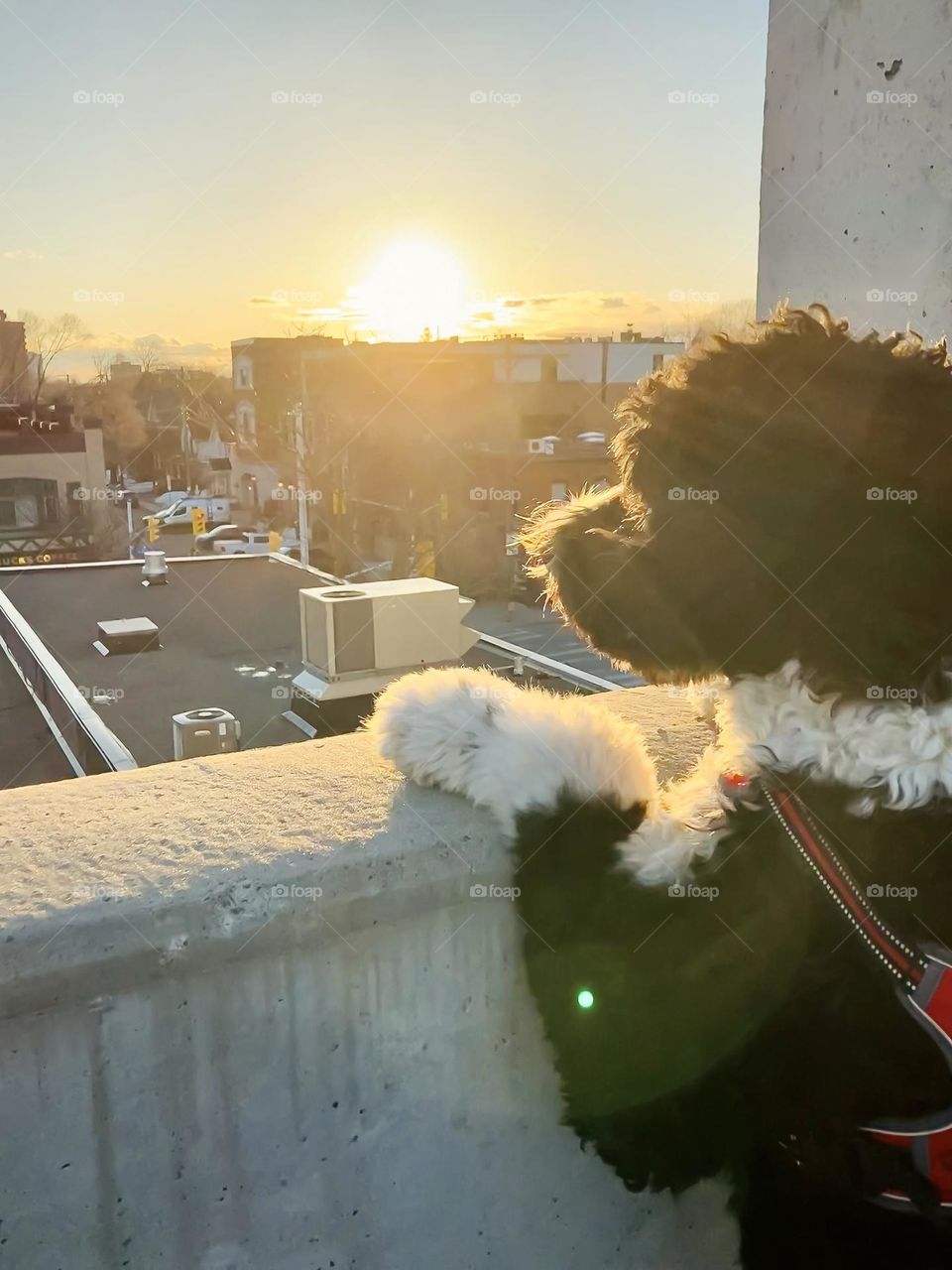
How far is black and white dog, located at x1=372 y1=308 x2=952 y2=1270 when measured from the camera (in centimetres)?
138

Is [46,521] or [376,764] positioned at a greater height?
[376,764]

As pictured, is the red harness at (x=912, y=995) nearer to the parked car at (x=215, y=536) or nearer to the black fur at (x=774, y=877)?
the black fur at (x=774, y=877)

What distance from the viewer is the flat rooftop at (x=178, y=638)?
10.1 m

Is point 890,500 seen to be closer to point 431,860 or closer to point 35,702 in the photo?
point 431,860

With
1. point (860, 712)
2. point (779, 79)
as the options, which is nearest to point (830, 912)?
point (860, 712)

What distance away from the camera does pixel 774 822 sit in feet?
4.83

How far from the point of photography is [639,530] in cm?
170

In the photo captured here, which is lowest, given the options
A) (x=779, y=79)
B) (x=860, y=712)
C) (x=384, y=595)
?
(x=384, y=595)

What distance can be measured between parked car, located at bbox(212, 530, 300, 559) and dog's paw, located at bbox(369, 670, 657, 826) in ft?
99.6

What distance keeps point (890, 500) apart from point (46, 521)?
32.4m

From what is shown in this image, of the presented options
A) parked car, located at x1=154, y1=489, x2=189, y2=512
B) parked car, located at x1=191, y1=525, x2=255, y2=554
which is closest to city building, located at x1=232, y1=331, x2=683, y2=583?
parked car, located at x1=191, y1=525, x2=255, y2=554

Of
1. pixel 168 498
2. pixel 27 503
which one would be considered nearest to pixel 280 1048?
pixel 27 503

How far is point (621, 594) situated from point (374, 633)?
257 inches

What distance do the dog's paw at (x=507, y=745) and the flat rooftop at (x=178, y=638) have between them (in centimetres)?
737
